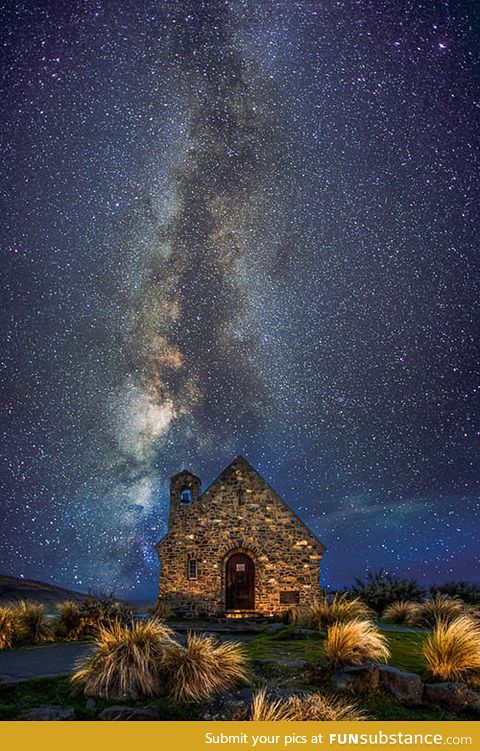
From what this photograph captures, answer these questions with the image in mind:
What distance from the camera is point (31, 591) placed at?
58.5 meters

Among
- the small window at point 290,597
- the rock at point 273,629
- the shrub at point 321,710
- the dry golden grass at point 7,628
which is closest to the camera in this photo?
the shrub at point 321,710

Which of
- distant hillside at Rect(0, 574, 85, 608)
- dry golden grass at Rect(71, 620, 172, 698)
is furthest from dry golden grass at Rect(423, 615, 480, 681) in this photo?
distant hillside at Rect(0, 574, 85, 608)

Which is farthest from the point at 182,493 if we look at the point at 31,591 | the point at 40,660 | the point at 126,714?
the point at 31,591

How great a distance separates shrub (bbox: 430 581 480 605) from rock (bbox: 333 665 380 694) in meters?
17.9

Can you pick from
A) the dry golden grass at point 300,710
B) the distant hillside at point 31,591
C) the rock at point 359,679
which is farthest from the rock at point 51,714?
the distant hillside at point 31,591

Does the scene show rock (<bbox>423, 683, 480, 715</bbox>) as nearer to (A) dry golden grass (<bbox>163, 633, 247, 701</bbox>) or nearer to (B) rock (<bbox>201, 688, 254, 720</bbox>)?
(B) rock (<bbox>201, 688, 254, 720</bbox>)

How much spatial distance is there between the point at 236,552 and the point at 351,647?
632 inches

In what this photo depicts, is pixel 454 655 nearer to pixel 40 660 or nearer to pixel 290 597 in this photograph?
pixel 40 660

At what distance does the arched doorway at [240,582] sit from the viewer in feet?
78.9

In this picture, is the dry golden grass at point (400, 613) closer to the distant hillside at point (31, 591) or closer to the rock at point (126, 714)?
the rock at point (126, 714)

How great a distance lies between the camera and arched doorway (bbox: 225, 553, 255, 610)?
24062 mm

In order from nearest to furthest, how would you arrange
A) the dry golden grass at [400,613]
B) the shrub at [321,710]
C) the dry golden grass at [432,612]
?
the shrub at [321,710]
the dry golden grass at [432,612]
the dry golden grass at [400,613]

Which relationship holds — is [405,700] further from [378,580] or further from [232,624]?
[378,580]

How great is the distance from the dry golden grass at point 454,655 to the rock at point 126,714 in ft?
15.3
